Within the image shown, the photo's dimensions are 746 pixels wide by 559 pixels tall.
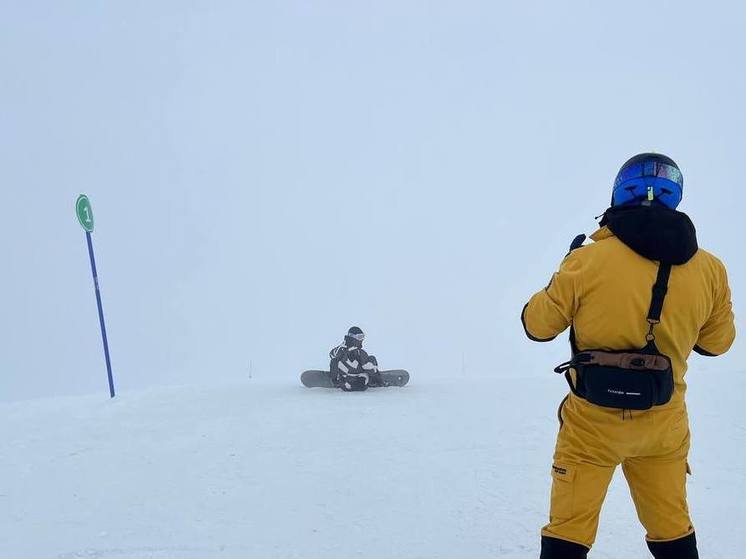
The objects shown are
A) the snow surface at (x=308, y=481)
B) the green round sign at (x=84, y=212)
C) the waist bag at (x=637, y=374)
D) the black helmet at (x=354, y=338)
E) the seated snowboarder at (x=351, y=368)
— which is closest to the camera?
the waist bag at (x=637, y=374)

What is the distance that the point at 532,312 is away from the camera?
3.08 metres

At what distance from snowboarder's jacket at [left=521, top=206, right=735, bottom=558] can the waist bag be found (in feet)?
0.14

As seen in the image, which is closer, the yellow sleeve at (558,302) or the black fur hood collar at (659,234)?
the black fur hood collar at (659,234)

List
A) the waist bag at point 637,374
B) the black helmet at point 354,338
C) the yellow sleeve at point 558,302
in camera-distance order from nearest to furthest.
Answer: the waist bag at point 637,374 → the yellow sleeve at point 558,302 → the black helmet at point 354,338

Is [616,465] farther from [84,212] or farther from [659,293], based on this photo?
[84,212]

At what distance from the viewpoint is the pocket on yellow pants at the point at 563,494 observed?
2.89 meters

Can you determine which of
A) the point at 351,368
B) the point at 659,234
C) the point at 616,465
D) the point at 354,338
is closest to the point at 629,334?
the point at 659,234

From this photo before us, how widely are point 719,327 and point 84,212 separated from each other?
9.88 m

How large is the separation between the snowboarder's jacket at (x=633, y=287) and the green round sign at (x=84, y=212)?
30.1 feet

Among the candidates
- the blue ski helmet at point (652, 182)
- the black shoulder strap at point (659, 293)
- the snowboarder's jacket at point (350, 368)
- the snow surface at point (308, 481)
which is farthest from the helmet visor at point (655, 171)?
the snowboarder's jacket at point (350, 368)

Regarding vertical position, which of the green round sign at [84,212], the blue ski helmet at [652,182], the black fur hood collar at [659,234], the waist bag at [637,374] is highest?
the green round sign at [84,212]

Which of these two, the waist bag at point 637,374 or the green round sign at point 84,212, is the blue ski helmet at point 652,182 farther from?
the green round sign at point 84,212

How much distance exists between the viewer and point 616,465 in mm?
2982

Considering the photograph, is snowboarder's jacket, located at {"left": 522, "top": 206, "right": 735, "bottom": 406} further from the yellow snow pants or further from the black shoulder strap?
the yellow snow pants
